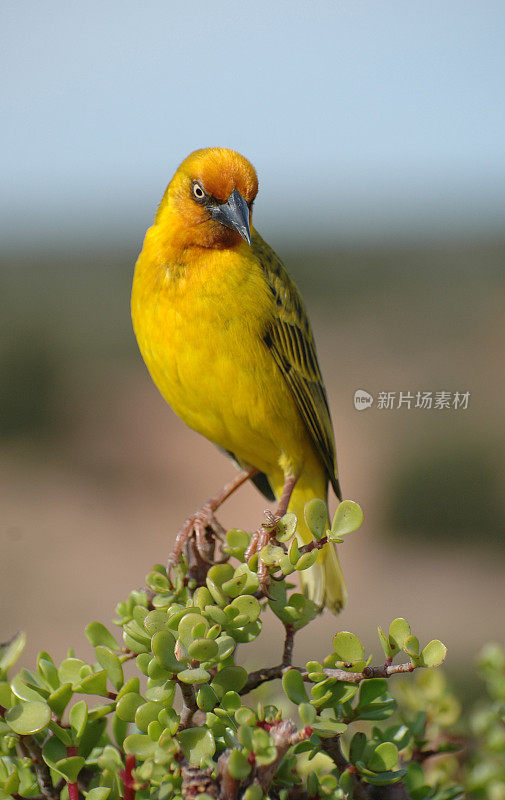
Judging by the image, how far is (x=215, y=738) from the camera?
0.98 meters

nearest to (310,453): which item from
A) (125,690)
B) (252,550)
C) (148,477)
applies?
(252,550)

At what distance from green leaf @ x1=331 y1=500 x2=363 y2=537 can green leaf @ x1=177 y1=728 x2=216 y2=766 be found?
0.32 meters

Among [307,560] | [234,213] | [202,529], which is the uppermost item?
[234,213]

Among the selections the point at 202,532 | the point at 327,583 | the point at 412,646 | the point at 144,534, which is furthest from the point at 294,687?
the point at 144,534

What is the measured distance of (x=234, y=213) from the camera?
1.81 m

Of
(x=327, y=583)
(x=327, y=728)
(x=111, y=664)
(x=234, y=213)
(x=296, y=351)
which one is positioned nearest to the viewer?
(x=327, y=728)

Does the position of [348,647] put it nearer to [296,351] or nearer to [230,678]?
[230,678]

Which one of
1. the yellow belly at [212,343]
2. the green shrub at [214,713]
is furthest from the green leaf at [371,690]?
the yellow belly at [212,343]

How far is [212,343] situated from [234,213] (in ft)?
1.09

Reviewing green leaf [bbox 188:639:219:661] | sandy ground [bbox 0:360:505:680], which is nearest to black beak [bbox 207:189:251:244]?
green leaf [bbox 188:639:219:661]

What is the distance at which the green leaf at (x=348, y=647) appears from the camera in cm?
98

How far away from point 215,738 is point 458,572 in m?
9.30

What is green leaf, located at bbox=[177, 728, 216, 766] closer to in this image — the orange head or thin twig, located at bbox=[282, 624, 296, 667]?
thin twig, located at bbox=[282, 624, 296, 667]

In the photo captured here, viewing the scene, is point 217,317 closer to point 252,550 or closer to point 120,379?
point 252,550
